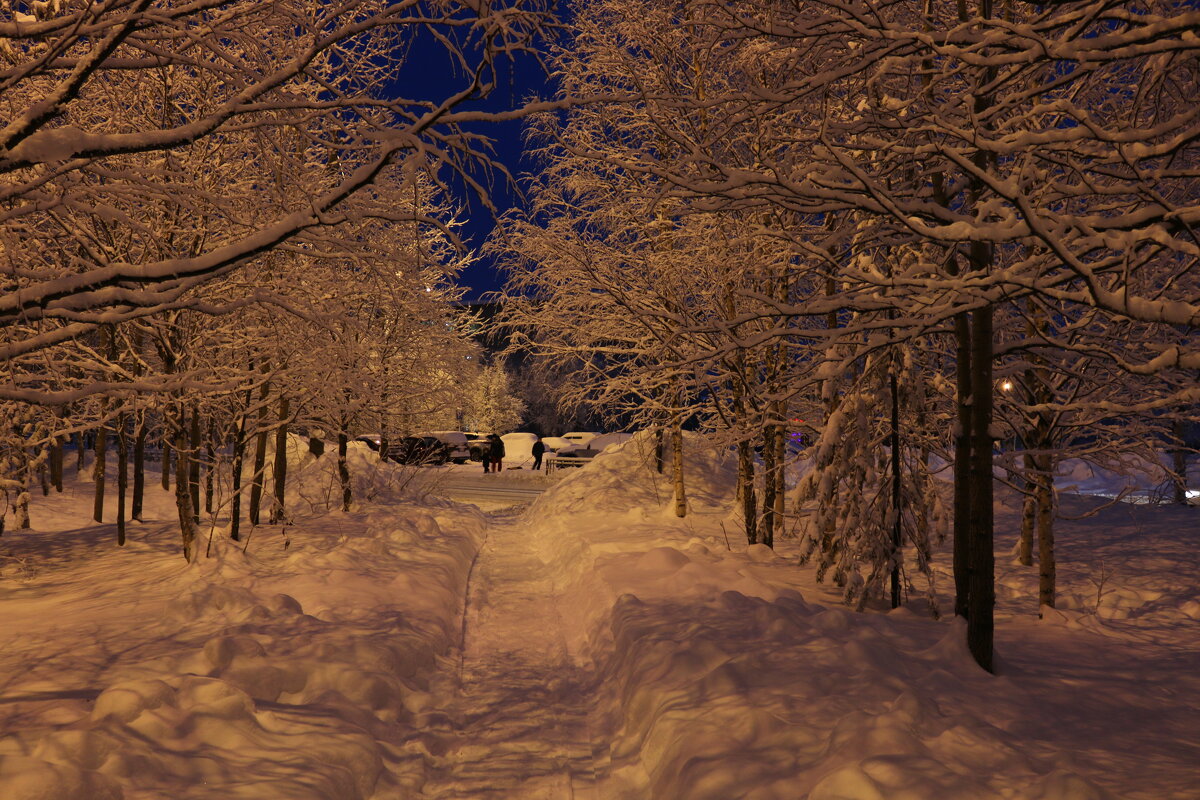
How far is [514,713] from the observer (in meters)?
6.33

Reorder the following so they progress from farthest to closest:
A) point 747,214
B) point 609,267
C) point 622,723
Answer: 1. point 609,267
2. point 747,214
3. point 622,723

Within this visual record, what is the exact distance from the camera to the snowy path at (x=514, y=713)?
5.07 meters

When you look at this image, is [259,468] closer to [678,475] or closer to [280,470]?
[280,470]

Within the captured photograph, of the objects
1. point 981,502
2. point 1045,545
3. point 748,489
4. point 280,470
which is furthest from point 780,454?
point 280,470

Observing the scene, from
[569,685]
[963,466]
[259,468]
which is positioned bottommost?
[569,685]

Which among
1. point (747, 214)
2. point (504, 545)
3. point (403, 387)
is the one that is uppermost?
point (747, 214)

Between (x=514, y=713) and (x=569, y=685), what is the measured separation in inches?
34.9

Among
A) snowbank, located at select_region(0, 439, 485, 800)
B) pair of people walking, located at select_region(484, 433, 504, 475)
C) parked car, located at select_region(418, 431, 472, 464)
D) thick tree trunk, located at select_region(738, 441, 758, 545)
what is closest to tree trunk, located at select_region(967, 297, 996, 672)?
snowbank, located at select_region(0, 439, 485, 800)

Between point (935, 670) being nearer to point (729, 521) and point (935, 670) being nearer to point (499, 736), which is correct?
point (499, 736)

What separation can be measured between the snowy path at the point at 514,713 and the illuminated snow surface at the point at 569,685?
3 cm

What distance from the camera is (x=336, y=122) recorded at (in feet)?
16.1

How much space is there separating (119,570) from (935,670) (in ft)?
36.5

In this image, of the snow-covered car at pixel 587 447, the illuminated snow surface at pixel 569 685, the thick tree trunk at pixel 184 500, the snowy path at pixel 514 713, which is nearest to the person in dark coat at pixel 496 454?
the snow-covered car at pixel 587 447

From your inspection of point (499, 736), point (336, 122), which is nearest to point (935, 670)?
point (499, 736)
